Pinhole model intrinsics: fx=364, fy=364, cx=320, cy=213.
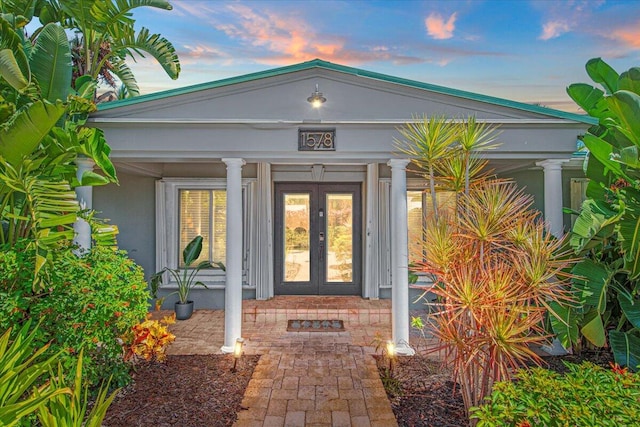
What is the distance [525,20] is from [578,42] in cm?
175

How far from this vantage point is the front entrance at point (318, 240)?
26.3 ft

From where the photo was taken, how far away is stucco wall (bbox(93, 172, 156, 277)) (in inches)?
305

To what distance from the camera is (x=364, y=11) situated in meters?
9.32

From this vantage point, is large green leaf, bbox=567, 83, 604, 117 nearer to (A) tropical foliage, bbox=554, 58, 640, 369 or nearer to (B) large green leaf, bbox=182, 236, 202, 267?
(A) tropical foliage, bbox=554, 58, 640, 369

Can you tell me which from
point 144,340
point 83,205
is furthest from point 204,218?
point 144,340

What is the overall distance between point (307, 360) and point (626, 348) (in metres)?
3.81

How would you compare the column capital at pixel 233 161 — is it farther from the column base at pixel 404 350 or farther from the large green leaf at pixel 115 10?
the column base at pixel 404 350

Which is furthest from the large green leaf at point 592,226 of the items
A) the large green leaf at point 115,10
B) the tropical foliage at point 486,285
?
the large green leaf at point 115,10

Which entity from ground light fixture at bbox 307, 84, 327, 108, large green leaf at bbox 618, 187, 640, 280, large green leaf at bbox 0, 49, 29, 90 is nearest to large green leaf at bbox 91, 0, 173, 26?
large green leaf at bbox 0, 49, 29, 90

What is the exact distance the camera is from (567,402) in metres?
2.33

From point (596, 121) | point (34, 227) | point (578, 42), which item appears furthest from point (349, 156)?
point (578, 42)

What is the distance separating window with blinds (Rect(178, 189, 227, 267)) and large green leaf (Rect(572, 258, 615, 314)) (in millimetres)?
6213

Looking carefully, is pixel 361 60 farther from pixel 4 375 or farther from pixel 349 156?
pixel 4 375

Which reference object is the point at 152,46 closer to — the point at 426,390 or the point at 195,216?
the point at 195,216
